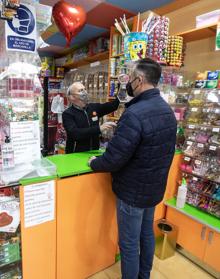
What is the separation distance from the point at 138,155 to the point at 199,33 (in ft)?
5.34

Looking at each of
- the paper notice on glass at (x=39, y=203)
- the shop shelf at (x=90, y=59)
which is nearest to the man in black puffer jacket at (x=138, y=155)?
the paper notice on glass at (x=39, y=203)

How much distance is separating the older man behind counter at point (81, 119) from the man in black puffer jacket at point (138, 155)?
1.85ft

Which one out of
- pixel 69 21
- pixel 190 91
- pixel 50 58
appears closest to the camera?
pixel 69 21

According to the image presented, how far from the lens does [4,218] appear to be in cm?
132

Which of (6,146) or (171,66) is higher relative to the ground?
(171,66)

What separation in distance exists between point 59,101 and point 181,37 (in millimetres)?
3183

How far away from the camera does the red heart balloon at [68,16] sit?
2084 mm

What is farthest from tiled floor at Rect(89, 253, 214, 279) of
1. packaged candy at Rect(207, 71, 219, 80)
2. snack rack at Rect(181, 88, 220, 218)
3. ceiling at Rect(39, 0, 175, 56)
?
ceiling at Rect(39, 0, 175, 56)

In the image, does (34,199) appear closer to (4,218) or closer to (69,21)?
(4,218)

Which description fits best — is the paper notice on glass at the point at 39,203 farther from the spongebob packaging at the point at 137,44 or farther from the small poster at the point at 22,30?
the spongebob packaging at the point at 137,44

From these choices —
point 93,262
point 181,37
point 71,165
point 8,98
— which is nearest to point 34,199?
point 71,165

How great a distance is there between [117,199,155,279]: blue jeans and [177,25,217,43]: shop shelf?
1732mm

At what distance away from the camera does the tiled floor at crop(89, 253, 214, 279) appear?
194 cm

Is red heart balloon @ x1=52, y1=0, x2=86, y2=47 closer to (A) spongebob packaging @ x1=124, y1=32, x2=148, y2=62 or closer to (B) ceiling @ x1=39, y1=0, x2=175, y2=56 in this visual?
(B) ceiling @ x1=39, y1=0, x2=175, y2=56
